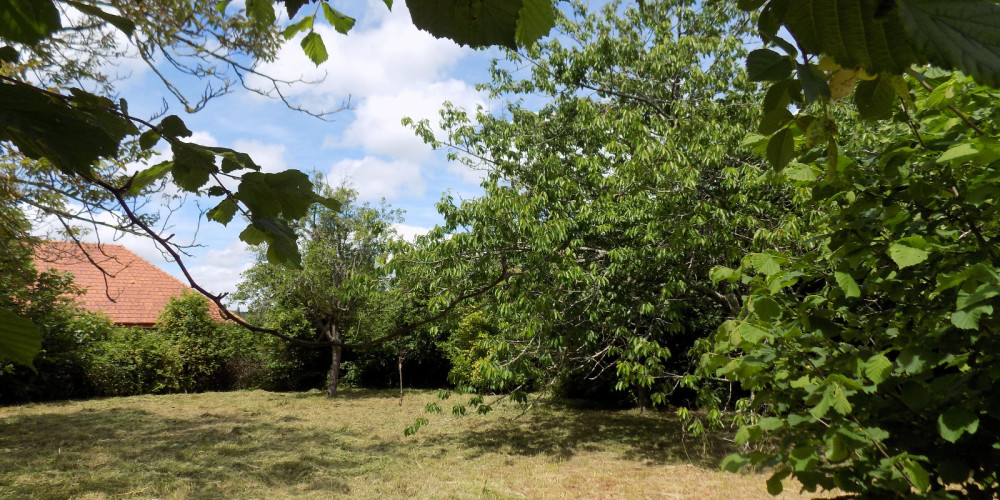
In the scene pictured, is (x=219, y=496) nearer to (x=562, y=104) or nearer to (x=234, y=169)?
(x=234, y=169)

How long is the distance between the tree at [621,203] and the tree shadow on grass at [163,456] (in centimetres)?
252

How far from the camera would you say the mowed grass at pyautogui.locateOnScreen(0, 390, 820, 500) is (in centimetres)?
560

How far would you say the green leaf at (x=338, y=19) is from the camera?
3.81 ft

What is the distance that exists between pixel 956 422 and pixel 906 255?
0.44m

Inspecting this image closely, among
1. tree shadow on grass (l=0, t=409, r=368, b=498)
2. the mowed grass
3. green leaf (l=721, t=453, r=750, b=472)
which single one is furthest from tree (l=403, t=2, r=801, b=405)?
green leaf (l=721, t=453, r=750, b=472)

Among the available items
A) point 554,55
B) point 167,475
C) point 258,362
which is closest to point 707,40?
point 554,55

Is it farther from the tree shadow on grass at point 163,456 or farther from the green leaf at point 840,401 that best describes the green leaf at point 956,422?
the tree shadow on grass at point 163,456

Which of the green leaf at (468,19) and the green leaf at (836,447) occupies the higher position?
the green leaf at (468,19)

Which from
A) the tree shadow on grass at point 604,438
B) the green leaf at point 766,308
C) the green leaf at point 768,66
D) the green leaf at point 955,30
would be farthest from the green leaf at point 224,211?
the tree shadow on grass at point 604,438

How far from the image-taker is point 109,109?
0.86m

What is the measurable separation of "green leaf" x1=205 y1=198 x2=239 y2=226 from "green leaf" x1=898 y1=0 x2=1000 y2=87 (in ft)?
3.17

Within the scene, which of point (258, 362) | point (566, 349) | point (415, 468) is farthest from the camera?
point (258, 362)

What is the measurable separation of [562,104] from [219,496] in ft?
19.9

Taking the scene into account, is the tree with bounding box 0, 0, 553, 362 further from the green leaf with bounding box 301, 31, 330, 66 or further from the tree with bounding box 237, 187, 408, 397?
the tree with bounding box 237, 187, 408, 397
